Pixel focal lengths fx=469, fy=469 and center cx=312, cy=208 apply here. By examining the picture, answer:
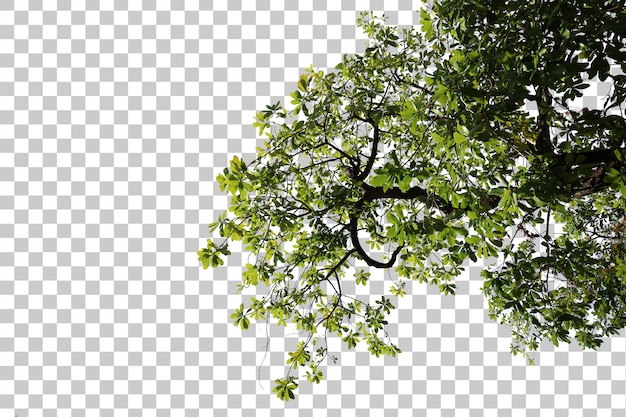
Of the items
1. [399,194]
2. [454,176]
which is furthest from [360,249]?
[454,176]

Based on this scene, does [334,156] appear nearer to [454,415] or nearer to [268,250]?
[268,250]

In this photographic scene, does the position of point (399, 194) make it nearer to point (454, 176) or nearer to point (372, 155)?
point (372, 155)

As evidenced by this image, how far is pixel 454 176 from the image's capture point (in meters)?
2.30

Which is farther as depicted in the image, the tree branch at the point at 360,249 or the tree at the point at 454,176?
the tree branch at the point at 360,249

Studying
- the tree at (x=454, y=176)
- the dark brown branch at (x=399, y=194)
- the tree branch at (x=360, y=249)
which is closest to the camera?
the tree at (x=454, y=176)

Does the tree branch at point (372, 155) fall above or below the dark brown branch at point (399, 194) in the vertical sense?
above

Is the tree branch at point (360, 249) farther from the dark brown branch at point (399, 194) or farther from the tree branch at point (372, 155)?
the tree branch at point (372, 155)

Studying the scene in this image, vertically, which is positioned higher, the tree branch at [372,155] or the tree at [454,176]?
the tree branch at [372,155]

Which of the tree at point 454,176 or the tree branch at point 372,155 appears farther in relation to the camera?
the tree branch at point 372,155

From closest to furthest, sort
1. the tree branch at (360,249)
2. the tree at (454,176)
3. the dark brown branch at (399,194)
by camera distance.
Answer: the tree at (454,176), the dark brown branch at (399,194), the tree branch at (360,249)

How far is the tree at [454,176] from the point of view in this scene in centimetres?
225

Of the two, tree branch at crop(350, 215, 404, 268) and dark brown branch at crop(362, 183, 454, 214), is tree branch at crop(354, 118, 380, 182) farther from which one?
tree branch at crop(350, 215, 404, 268)

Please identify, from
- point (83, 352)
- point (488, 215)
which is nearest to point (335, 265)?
point (488, 215)

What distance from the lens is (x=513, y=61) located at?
234 centimetres
